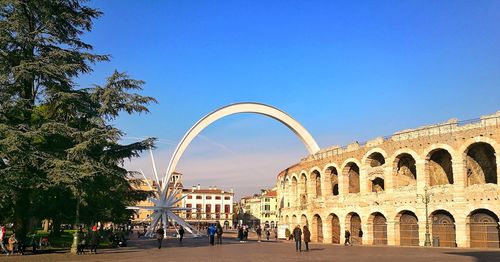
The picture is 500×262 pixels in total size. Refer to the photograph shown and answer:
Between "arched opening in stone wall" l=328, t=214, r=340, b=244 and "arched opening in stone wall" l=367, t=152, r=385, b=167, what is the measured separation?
26.8 feet

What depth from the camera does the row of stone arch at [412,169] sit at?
36.4 meters

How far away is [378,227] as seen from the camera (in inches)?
1731

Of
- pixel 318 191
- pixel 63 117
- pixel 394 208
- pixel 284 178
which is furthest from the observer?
pixel 284 178

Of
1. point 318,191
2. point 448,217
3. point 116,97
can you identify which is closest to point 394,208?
point 448,217

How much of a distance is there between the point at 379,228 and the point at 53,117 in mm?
30642

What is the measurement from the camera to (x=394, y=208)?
41.1 m

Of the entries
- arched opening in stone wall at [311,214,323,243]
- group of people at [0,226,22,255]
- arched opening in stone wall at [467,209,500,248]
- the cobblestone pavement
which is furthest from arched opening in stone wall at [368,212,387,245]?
group of people at [0,226,22,255]

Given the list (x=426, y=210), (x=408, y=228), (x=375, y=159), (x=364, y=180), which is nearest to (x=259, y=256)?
(x=426, y=210)

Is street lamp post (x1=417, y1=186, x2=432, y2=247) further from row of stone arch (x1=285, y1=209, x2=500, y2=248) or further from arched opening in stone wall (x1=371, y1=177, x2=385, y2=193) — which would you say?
arched opening in stone wall (x1=371, y1=177, x2=385, y2=193)

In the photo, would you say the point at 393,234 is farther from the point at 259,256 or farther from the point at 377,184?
the point at 259,256

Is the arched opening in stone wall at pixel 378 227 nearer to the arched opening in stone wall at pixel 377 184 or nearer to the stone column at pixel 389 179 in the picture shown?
the stone column at pixel 389 179

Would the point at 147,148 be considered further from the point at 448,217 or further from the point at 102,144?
the point at 448,217

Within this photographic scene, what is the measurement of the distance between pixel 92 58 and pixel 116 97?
2.71 metres

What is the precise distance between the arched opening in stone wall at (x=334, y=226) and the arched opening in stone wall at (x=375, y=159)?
817cm
